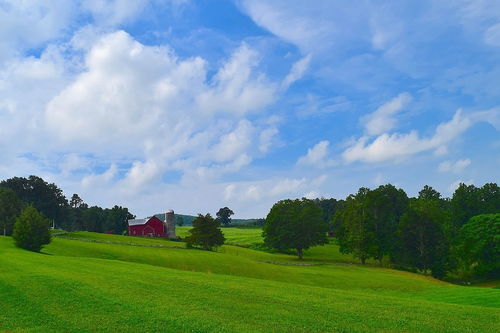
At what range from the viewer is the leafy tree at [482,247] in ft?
264

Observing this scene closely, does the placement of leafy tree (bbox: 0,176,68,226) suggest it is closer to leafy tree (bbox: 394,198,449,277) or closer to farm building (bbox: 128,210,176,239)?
farm building (bbox: 128,210,176,239)

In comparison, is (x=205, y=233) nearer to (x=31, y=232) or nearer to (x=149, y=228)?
(x=31, y=232)

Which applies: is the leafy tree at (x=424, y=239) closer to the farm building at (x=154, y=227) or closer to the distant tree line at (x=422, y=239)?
the distant tree line at (x=422, y=239)

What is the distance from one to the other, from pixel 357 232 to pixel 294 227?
13994 millimetres

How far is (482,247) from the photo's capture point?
81812mm

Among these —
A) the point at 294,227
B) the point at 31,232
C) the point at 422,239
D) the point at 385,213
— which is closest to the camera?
the point at 31,232

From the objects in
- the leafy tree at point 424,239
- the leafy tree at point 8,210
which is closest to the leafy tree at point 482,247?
the leafy tree at point 424,239

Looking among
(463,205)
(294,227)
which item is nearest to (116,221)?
(294,227)

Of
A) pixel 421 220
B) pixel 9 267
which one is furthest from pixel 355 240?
pixel 9 267

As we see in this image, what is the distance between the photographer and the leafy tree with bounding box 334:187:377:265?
8481cm

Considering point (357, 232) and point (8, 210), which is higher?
point (8, 210)

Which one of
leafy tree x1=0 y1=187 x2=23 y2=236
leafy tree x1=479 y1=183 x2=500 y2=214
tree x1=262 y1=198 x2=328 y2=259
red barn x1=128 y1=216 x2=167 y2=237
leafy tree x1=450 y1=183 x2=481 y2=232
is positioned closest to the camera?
leafy tree x1=0 y1=187 x2=23 y2=236

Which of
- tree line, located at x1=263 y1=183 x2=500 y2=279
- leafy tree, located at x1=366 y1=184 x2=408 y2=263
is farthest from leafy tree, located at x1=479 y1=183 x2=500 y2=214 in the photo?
leafy tree, located at x1=366 y1=184 x2=408 y2=263

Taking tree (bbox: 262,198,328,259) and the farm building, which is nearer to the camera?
tree (bbox: 262,198,328,259)
